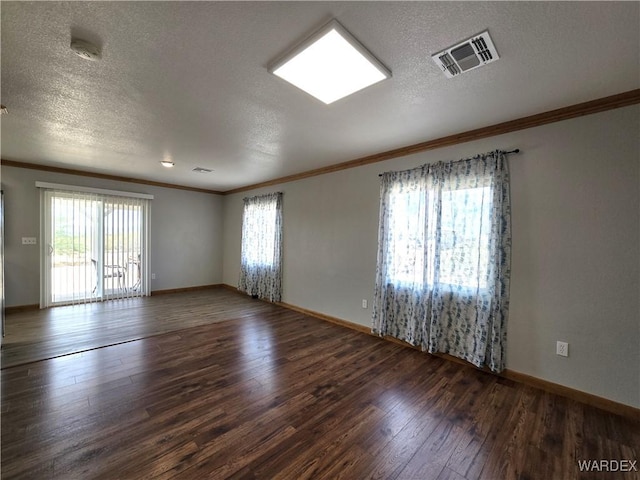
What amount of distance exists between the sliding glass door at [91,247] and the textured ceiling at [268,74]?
1738 mm

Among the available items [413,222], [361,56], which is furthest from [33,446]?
[413,222]

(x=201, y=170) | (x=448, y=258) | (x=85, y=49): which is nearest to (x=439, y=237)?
(x=448, y=258)

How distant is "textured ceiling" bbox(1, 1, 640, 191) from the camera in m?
1.36

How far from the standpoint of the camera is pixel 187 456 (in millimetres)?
1589

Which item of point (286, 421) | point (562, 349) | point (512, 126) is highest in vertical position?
point (512, 126)

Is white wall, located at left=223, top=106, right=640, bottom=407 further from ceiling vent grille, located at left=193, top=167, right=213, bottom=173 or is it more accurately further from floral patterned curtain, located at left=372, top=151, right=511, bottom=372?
ceiling vent grille, located at left=193, top=167, right=213, bottom=173

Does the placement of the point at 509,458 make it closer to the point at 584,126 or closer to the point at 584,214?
the point at 584,214

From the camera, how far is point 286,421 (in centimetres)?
192

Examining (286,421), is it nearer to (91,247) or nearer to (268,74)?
(268,74)

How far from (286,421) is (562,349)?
98.2 inches

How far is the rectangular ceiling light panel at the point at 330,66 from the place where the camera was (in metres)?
1.52

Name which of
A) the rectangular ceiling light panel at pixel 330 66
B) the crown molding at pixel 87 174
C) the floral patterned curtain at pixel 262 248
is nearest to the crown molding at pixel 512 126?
the rectangular ceiling light panel at pixel 330 66

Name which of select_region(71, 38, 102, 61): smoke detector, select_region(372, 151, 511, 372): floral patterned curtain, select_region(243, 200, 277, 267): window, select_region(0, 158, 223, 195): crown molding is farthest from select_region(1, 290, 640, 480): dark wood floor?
select_region(0, 158, 223, 195): crown molding

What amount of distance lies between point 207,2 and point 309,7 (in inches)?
20.0
